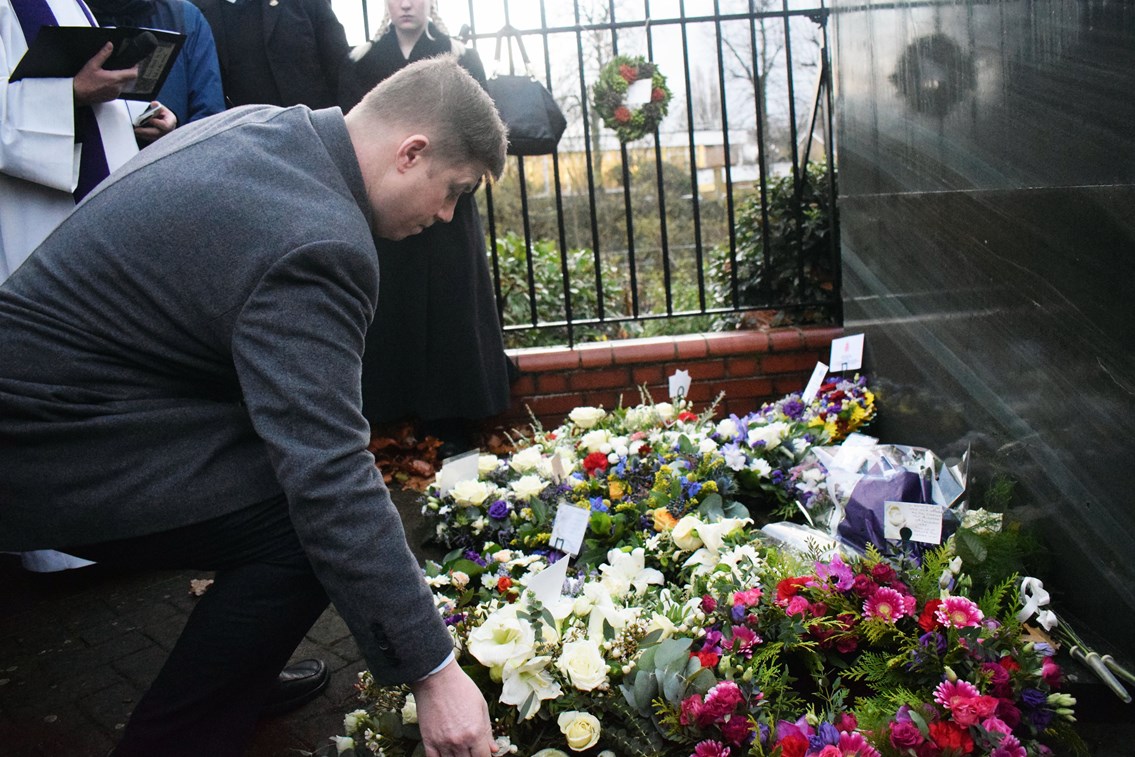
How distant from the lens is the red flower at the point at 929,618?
6.31 feet

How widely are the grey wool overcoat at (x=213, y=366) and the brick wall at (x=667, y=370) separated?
2705 mm

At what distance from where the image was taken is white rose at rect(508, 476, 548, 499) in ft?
9.90

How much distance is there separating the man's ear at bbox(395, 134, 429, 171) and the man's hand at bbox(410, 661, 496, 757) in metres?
0.84

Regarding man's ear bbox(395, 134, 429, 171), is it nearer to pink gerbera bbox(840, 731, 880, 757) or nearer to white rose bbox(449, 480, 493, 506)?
pink gerbera bbox(840, 731, 880, 757)

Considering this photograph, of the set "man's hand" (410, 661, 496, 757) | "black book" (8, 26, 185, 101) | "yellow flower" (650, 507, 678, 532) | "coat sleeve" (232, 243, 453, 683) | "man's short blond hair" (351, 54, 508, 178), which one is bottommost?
"yellow flower" (650, 507, 678, 532)

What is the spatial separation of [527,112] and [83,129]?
5.81 ft

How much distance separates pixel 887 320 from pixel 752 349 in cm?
89

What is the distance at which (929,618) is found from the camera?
1.93 meters

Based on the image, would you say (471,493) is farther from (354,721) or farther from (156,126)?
(156,126)

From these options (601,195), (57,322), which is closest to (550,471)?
(57,322)

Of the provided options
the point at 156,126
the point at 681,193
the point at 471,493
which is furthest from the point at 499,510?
the point at 681,193

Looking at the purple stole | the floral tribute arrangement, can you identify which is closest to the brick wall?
the floral tribute arrangement

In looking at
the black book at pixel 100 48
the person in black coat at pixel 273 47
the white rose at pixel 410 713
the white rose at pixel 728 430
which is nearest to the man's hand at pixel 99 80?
the black book at pixel 100 48

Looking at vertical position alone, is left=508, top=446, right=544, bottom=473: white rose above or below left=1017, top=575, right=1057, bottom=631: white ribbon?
below
